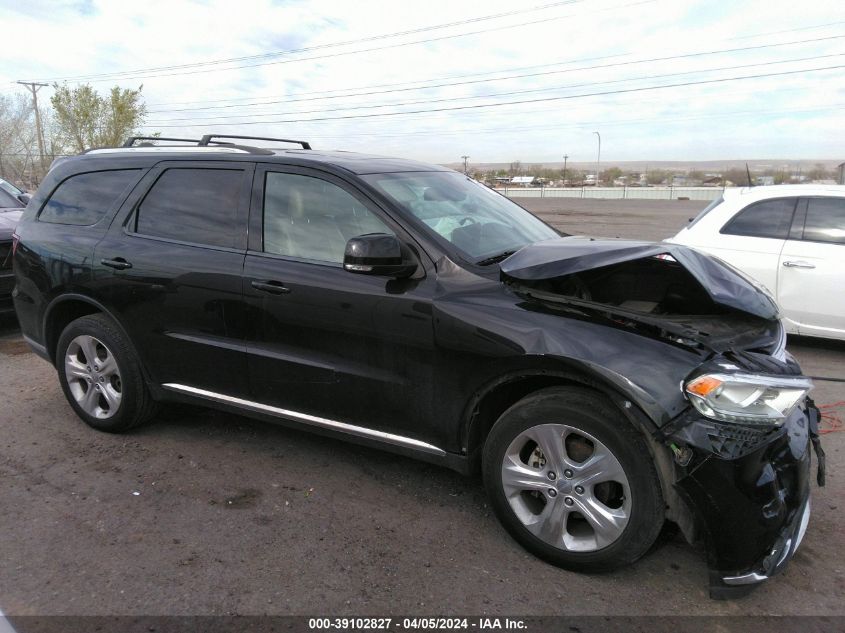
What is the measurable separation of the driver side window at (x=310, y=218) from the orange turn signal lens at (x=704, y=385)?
1.63m

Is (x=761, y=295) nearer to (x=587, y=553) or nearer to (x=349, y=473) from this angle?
(x=587, y=553)

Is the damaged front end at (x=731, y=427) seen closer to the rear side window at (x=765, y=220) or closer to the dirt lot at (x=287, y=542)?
the dirt lot at (x=287, y=542)

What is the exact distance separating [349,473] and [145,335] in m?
1.51

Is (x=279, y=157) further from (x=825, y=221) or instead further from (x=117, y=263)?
(x=825, y=221)

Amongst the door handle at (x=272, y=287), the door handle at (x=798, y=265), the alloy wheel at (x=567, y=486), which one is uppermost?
the door handle at (x=272, y=287)

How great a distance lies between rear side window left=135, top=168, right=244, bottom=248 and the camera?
11.7ft

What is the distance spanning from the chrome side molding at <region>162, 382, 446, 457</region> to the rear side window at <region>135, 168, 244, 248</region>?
895 mm

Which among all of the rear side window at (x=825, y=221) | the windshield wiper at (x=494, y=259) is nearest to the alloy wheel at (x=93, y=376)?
the windshield wiper at (x=494, y=259)

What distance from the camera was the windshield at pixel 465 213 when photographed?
3.23 m

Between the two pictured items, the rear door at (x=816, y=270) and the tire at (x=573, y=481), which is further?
the rear door at (x=816, y=270)

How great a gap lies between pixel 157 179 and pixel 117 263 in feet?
1.89

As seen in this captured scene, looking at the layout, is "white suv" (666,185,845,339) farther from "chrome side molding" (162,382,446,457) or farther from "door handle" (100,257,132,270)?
"door handle" (100,257,132,270)

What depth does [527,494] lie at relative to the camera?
112 inches

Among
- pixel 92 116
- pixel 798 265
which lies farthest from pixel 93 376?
pixel 92 116
